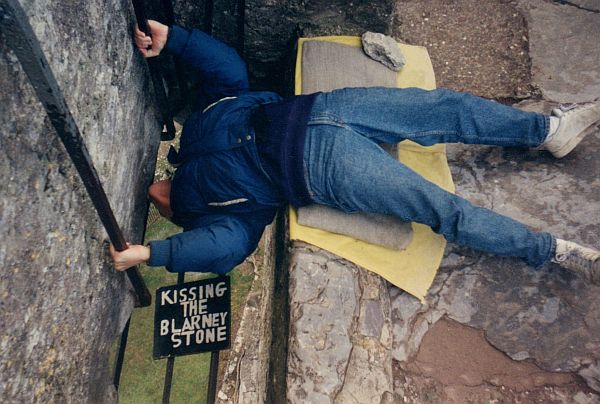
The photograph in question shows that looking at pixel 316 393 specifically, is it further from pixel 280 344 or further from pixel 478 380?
pixel 478 380

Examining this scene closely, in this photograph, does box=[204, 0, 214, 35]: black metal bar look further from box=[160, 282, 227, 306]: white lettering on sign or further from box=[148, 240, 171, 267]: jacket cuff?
box=[160, 282, 227, 306]: white lettering on sign

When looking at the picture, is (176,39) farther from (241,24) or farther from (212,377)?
(212,377)

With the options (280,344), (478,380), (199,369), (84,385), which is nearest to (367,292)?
(280,344)

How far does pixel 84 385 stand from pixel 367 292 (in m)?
1.30

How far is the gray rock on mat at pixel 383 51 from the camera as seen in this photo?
3.05 meters

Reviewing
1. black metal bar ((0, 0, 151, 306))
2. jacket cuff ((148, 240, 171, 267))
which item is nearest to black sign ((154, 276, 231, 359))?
jacket cuff ((148, 240, 171, 267))

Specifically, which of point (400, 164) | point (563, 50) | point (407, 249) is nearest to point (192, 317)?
point (407, 249)

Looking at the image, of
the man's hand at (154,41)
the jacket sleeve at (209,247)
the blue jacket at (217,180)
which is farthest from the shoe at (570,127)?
the man's hand at (154,41)

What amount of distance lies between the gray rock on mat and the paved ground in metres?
0.62

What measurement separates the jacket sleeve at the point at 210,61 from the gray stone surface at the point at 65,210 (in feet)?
0.83

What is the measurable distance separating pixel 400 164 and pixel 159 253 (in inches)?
48.1

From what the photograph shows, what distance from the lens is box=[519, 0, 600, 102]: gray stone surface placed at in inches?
129

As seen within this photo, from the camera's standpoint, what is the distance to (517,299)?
8.27 feet

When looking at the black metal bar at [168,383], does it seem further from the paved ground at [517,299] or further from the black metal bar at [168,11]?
the black metal bar at [168,11]
